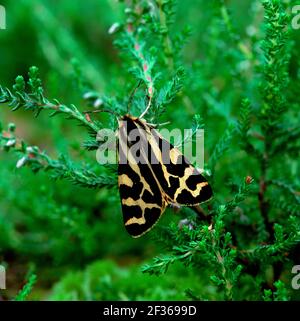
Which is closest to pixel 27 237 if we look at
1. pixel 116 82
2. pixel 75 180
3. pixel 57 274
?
pixel 57 274

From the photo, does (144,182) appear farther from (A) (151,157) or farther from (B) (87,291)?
(B) (87,291)

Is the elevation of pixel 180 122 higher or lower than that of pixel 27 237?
higher

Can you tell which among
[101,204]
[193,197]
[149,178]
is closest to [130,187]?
[149,178]

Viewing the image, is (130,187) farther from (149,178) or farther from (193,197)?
(193,197)

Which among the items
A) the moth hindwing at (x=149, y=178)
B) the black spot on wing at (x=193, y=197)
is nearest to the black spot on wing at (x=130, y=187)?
the moth hindwing at (x=149, y=178)

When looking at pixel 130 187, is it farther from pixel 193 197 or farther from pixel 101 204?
pixel 101 204

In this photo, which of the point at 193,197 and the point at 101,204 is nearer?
the point at 193,197

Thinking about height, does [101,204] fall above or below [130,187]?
below

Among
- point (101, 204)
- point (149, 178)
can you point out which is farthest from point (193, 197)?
point (101, 204)
